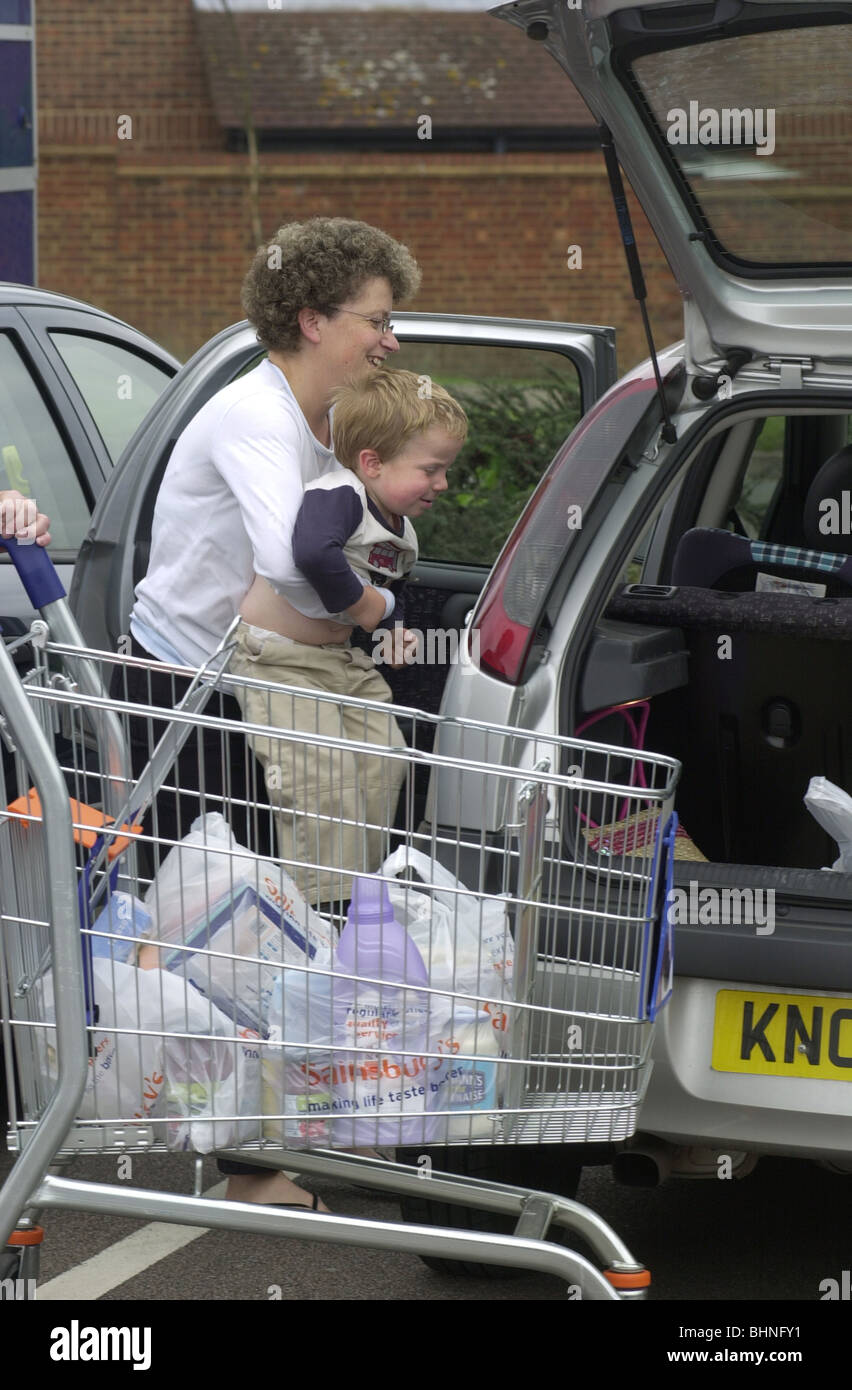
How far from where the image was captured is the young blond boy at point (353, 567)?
2.85 metres

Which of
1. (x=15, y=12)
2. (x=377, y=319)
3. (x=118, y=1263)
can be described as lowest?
(x=118, y=1263)

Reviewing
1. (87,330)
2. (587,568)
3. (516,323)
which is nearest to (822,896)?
(587,568)

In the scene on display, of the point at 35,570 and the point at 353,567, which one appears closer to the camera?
the point at 35,570

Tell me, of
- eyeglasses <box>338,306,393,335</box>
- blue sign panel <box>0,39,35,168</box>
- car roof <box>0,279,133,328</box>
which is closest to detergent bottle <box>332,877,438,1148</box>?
eyeglasses <box>338,306,393,335</box>

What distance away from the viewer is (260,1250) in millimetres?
3504

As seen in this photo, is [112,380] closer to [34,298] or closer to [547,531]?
[34,298]

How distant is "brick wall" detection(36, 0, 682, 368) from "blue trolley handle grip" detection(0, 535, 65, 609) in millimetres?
16680

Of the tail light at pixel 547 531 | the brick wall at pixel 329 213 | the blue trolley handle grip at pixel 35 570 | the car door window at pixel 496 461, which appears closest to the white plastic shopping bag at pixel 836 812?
the tail light at pixel 547 531

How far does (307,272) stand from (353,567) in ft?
1.79

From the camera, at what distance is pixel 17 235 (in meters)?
7.54

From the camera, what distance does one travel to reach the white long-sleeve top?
9.61 feet
